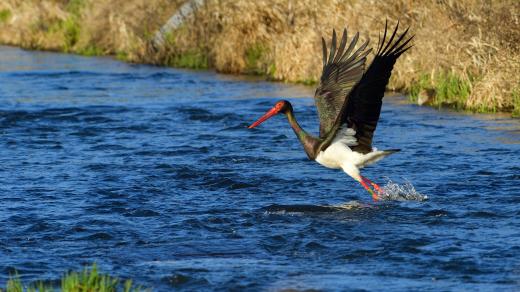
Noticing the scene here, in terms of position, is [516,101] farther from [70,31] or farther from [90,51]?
[70,31]

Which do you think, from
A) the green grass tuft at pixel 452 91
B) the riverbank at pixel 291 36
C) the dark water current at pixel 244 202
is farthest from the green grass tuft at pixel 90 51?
the green grass tuft at pixel 452 91

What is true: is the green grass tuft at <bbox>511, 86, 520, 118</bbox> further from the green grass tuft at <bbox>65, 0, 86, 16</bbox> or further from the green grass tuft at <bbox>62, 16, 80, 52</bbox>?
the green grass tuft at <bbox>65, 0, 86, 16</bbox>

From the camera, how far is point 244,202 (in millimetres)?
9242

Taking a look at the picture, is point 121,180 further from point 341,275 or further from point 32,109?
point 32,109

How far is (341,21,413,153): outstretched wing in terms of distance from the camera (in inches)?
312

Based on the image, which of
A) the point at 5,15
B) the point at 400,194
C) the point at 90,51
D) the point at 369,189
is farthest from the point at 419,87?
the point at 5,15

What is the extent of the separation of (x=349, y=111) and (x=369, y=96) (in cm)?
31

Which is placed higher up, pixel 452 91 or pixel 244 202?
pixel 452 91

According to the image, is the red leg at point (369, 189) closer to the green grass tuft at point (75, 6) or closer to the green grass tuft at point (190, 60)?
the green grass tuft at point (190, 60)

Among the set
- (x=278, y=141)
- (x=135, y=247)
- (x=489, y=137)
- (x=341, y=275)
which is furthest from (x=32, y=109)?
(x=341, y=275)

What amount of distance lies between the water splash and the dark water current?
106mm

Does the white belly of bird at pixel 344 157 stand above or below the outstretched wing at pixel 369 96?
below

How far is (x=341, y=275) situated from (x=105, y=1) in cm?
2216

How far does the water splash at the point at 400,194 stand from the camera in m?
9.20
